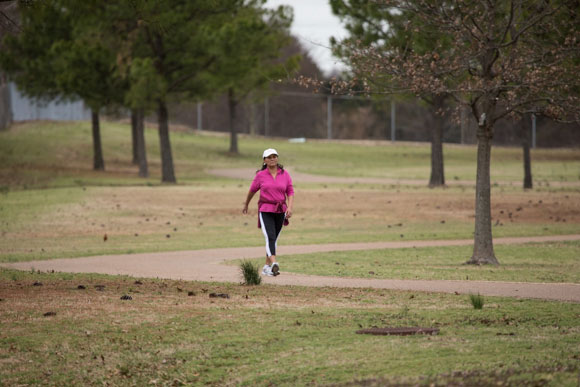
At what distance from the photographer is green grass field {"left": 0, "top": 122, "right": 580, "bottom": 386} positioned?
6562 mm

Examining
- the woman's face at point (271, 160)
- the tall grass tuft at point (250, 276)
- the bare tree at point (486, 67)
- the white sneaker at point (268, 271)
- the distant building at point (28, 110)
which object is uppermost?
the distant building at point (28, 110)

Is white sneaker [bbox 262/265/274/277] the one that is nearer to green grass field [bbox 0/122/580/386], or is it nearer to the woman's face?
green grass field [bbox 0/122/580/386]

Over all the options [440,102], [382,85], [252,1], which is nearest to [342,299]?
[382,85]

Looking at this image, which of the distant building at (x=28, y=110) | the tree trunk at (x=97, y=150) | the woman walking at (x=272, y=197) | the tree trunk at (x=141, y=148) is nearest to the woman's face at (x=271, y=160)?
the woman walking at (x=272, y=197)

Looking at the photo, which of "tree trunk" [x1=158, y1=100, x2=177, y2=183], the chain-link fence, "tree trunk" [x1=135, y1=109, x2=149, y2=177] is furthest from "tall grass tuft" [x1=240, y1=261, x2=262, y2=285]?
the chain-link fence

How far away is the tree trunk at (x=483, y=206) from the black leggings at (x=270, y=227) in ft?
13.7

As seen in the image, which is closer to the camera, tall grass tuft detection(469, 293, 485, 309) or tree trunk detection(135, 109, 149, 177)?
tall grass tuft detection(469, 293, 485, 309)

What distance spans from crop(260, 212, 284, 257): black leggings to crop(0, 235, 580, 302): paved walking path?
0.46 metres

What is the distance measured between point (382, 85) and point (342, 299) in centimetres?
579

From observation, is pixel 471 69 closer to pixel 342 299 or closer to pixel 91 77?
pixel 342 299

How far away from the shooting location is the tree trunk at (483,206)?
1447 centimetres

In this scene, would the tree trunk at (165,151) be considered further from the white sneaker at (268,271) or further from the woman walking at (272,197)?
the woman walking at (272,197)

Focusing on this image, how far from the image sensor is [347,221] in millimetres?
23953

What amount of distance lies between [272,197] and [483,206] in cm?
458
